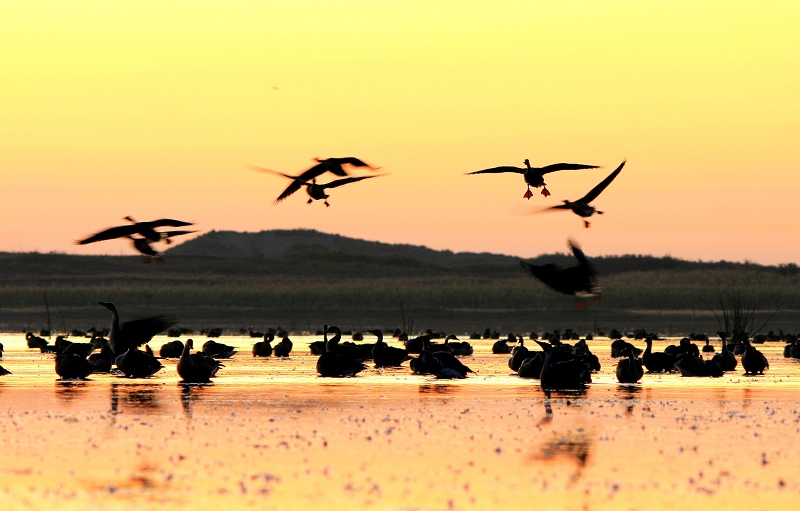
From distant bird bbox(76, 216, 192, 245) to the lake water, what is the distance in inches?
103

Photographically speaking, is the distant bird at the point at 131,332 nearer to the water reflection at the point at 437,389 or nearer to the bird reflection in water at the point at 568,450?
the water reflection at the point at 437,389

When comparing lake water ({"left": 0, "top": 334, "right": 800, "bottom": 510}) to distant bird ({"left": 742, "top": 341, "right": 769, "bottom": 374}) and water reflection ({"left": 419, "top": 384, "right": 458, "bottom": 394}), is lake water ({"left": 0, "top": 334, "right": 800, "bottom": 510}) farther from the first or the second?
distant bird ({"left": 742, "top": 341, "right": 769, "bottom": 374})

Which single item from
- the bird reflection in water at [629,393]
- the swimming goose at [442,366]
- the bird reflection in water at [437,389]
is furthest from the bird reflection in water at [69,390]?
the bird reflection in water at [629,393]

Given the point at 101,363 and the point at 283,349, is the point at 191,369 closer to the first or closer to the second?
the point at 101,363

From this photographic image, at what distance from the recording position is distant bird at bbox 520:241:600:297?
24.5 m

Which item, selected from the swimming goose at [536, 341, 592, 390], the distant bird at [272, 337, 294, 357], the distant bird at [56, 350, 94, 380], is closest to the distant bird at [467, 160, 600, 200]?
the swimming goose at [536, 341, 592, 390]

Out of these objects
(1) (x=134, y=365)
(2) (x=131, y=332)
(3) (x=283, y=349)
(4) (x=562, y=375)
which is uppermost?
(2) (x=131, y=332)

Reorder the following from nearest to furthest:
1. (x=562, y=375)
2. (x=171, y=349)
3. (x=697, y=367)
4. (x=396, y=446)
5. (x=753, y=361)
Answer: (x=396, y=446)
(x=562, y=375)
(x=697, y=367)
(x=753, y=361)
(x=171, y=349)

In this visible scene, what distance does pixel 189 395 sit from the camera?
22219 millimetres

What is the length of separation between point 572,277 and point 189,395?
7.26m

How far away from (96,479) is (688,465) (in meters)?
5.86

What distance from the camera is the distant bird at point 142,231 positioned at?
2373 centimetres

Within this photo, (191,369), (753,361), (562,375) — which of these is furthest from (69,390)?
(753,361)

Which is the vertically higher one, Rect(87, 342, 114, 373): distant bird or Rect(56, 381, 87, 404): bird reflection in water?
Rect(87, 342, 114, 373): distant bird
